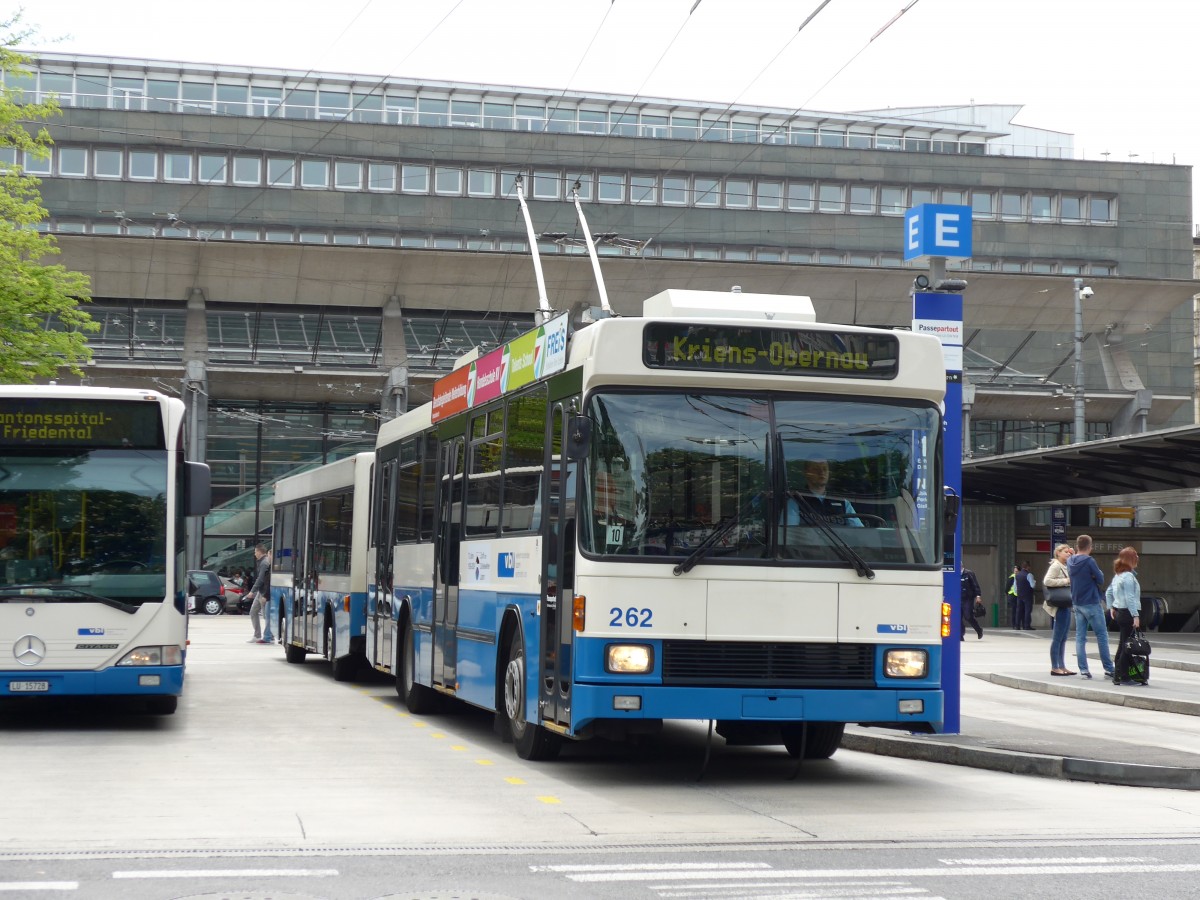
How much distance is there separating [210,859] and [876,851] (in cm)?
330

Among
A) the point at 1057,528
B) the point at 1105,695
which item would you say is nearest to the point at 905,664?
the point at 1105,695

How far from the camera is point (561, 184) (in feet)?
179

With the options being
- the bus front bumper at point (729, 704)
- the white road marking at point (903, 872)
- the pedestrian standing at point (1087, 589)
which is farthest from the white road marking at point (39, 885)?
the pedestrian standing at point (1087, 589)

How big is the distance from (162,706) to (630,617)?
288 inches

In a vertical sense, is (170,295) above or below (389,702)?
above

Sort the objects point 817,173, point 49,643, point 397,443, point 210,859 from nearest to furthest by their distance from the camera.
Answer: point 210,859, point 49,643, point 397,443, point 817,173

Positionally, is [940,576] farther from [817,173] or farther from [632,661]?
[817,173]

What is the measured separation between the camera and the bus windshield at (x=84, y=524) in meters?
14.5

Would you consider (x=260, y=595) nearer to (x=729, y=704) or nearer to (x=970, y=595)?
(x=970, y=595)

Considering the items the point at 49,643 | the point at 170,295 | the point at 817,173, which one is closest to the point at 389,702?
the point at 49,643

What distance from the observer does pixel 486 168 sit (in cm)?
5412

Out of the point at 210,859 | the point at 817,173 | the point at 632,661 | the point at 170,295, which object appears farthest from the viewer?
the point at 817,173

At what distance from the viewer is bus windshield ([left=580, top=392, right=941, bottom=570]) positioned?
10781mm

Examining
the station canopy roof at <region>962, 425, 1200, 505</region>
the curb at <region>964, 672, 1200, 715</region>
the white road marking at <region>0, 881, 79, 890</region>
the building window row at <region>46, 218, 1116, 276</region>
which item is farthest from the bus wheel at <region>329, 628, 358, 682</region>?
the building window row at <region>46, 218, 1116, 276</region>
